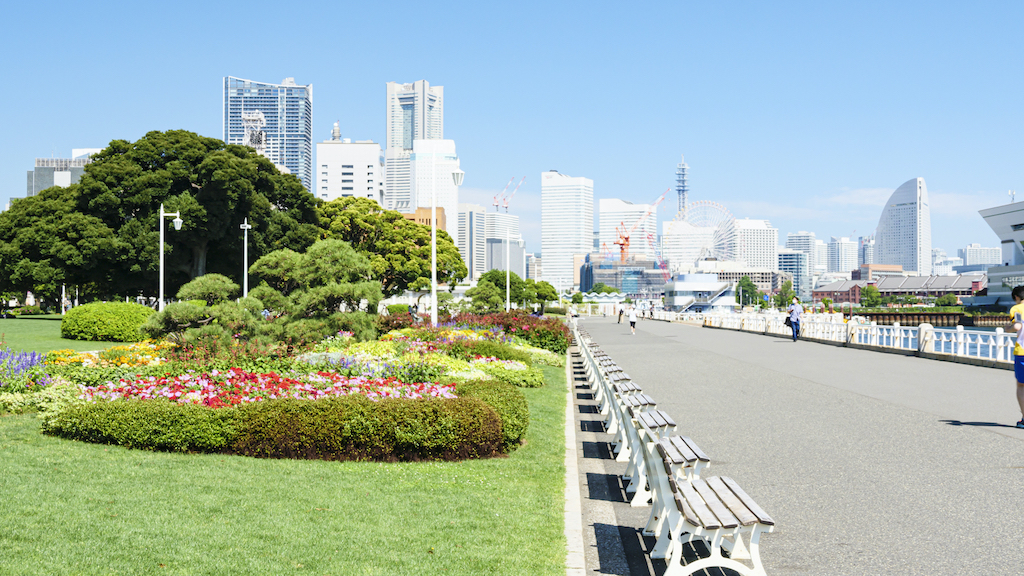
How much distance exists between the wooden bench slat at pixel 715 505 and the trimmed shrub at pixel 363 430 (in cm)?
311

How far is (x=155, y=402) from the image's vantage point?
825cm

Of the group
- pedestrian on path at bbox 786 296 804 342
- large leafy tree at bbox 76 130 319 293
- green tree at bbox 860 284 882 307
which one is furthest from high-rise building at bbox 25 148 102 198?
green tree at bbox 860 284 882 307

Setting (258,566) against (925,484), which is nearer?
(258,566)

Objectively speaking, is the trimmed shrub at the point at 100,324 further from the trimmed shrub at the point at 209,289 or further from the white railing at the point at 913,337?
the white railing at the point at 913,337

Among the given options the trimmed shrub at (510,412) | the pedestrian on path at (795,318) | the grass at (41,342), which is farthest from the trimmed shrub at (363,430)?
the pedestrian on path at (795,318)

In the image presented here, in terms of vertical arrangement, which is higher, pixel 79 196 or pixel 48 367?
pixel 79 196

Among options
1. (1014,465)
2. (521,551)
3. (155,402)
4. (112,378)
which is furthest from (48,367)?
(1014,465)

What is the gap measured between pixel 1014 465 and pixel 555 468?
4875mm

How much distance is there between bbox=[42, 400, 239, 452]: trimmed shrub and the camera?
25.1 feet

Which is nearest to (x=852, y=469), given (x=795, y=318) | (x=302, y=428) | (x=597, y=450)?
(x=597, y=450)

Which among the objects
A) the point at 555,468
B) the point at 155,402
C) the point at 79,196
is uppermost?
the point at 79,196

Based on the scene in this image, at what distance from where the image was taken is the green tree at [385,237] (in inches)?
2141

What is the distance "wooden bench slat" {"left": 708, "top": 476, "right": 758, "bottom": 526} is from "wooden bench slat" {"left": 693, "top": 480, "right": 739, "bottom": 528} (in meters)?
0.02

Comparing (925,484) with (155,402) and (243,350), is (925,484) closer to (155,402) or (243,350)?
(155,402)
